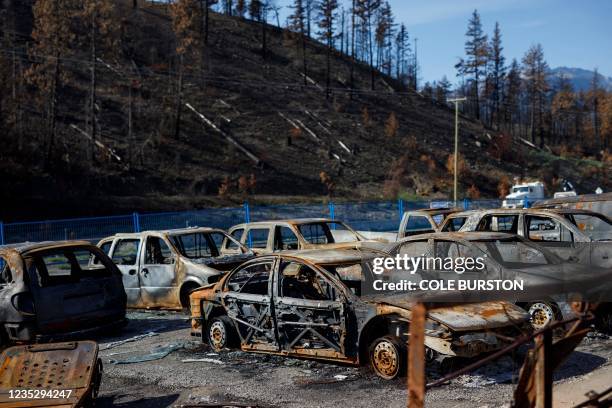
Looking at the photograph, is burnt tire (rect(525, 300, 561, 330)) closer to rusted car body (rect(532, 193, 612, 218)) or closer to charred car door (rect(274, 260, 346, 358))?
charred car door (rect(274, 260, 346, 358))

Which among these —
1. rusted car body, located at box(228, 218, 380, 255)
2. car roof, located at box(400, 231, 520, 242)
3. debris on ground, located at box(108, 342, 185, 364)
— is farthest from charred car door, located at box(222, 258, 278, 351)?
rusted car body, located at box(228, 218, 380, 255)

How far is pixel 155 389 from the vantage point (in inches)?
283

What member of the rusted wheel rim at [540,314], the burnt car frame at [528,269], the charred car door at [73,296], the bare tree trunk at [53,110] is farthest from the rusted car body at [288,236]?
the bare tree trunk at [53,110]

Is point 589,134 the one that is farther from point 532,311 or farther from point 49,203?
point 532,311

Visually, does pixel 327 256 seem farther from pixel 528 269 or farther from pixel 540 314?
pixel 540 314

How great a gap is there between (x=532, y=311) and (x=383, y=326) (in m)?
2.69

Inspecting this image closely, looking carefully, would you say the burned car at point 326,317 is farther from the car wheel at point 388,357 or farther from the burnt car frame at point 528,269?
the burnt car frame at point 528,269

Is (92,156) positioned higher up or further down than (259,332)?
higher up

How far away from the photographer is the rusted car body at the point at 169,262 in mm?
11414

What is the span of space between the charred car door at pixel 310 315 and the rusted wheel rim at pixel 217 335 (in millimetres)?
1065

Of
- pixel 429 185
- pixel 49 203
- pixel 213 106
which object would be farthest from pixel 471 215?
pixel 213 106

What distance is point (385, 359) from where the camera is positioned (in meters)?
6.90

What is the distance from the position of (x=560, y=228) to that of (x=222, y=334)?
5.83 meters

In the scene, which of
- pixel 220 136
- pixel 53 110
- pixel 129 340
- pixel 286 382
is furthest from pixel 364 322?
pixel 220 136
